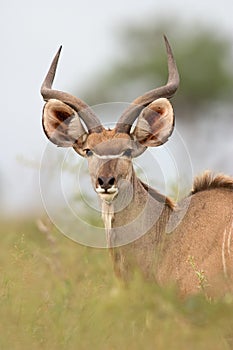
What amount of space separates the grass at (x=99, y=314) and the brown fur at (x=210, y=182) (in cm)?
77

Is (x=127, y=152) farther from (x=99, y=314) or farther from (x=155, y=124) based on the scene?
(x=99, y=314)

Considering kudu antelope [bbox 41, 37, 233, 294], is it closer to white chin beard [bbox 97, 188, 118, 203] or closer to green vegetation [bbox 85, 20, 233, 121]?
white chin beard [bbox 97, 188, 118, 203]

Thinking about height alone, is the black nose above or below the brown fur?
above

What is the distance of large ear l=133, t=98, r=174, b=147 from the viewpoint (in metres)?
6.04

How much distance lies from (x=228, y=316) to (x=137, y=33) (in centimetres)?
2390

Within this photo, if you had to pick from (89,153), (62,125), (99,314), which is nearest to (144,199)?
(89,153)

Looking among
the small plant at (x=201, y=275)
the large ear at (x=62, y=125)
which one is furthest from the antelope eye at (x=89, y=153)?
the small plant at (x=201, y=275)

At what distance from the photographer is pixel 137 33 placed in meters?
27.7

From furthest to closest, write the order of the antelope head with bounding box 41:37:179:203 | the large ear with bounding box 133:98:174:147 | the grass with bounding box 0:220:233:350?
the large ear with bounding box 133:98:174:147 < the antelope head with bounding box 41:37:179:203 < the grass with bounding box 0:220:233:350

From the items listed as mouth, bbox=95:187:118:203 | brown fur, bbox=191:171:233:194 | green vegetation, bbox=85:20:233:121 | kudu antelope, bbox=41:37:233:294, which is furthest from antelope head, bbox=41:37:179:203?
green vegetation, bbox=85:20:233:121

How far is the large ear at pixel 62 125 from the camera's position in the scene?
20.2ft

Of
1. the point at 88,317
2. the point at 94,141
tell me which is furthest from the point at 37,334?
the point at 94,141

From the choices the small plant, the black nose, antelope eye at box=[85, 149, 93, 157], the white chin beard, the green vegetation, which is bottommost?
the green vegetation

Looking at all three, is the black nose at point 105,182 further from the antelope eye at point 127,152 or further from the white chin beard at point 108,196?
the antelope eye at point 127,152
